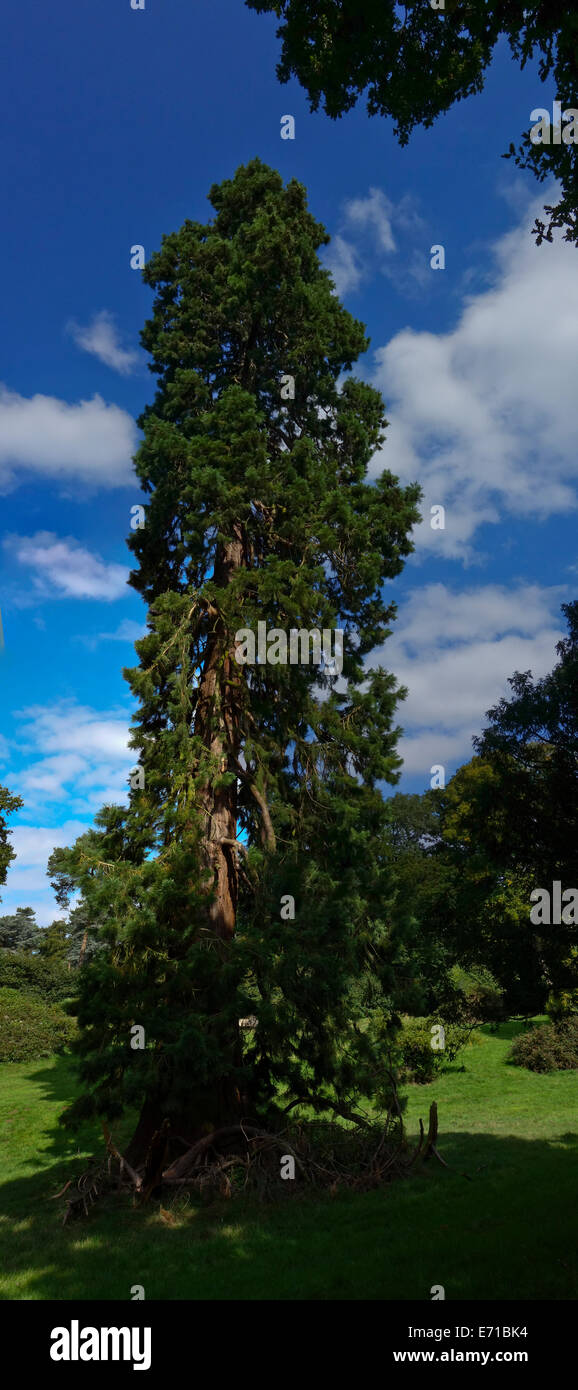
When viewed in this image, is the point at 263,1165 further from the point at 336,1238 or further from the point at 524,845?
the point at 524,845

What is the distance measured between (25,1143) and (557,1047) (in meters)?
15.4

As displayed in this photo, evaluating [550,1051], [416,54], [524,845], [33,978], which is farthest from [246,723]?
Answer: [33,978]

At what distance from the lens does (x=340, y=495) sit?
13.8 meters

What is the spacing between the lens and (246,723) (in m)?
13.5

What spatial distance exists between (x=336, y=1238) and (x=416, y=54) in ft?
43.8

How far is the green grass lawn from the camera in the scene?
6.89m

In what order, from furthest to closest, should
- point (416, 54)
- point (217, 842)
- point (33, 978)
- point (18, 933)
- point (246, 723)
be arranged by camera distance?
point (18, 933)
point (33, 978)
point (246, 723)
point (217, 842)
point (416, 54)

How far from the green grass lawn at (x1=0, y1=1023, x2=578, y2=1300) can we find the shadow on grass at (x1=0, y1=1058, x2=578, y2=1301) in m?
0.02

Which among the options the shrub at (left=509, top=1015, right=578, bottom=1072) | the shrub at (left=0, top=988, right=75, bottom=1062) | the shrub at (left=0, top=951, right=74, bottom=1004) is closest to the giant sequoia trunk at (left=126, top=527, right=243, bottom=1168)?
the shrub at (left=509, top=1015, right=578, bottom=1072)

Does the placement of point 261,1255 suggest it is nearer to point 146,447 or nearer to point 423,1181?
point 423,1181

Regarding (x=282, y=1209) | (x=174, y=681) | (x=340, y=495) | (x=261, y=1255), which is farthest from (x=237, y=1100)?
(x=340, y=495)

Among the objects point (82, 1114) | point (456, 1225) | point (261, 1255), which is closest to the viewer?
point (261, 1255)

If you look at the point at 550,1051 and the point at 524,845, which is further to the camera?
the point at 550,1051

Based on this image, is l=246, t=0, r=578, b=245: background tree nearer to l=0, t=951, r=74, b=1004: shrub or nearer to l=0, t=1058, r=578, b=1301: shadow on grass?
l=0, t=1058, r=578, b=1301: shadow on grass
